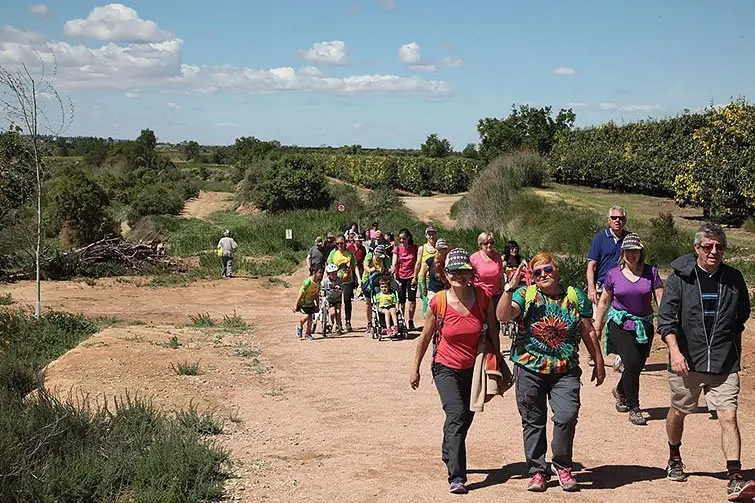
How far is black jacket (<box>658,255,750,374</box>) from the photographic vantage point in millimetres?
5824

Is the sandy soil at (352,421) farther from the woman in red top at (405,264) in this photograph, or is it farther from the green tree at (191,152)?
the green tree at (191,152)

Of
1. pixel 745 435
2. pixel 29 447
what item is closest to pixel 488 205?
pixel 745 435

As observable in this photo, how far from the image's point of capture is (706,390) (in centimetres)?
600

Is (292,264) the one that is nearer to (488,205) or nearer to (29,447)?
(488,205)

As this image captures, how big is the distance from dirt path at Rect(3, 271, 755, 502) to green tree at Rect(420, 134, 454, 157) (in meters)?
67.6

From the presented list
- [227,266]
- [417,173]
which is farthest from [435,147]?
[227,266]

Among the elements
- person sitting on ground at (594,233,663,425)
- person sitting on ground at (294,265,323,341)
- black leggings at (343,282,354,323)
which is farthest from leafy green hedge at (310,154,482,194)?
person sitting on ground at (594,233,663,425)

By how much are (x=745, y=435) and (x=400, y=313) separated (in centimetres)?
723

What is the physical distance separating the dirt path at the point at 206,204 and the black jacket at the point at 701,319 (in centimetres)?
4576

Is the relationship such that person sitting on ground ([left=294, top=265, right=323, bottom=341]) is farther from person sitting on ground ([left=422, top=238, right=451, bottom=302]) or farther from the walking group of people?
the walking group of people

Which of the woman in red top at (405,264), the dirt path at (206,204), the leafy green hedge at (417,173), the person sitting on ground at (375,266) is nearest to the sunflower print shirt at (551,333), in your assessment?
the person sitting on ground at (375,266)

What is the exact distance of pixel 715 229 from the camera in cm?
582

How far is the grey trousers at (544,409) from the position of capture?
19.5ft

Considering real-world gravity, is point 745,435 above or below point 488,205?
below
